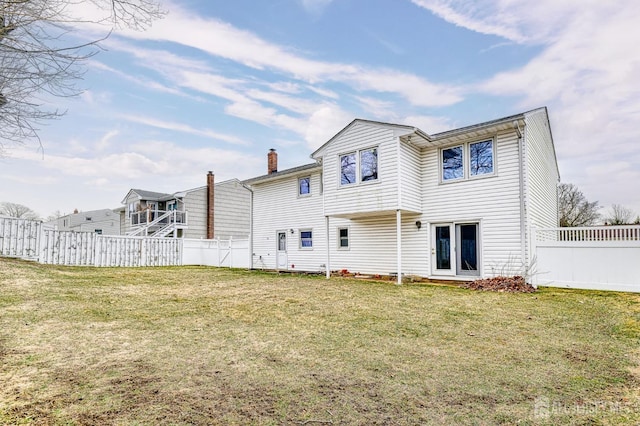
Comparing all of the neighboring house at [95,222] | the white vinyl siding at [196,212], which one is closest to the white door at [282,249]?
the white vinyl siding at [196,212]

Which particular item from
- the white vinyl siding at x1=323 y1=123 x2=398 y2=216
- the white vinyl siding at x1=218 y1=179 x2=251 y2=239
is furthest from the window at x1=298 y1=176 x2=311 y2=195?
the white vinyl siding at x1=218 y1=179 x2=251 y2=239

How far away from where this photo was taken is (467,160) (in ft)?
37.8

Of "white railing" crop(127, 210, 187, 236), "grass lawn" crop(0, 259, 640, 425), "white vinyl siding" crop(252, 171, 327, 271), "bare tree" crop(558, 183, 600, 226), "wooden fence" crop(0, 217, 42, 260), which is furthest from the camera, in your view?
"white railing" crop(127, 210, 187, 236)

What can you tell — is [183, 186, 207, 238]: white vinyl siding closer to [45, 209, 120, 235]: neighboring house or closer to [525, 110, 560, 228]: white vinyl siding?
[45, 209, 120, 235]: neighboring house

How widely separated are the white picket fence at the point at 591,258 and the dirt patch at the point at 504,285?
74 centimetres

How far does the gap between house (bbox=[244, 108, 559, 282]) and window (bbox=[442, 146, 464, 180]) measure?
3cm

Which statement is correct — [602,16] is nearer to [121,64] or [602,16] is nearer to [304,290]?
[304,290]

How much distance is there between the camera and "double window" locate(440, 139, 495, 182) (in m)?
11.2

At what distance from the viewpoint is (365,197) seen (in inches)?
487

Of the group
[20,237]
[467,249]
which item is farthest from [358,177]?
[20,237]

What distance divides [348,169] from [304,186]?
403 centimetres

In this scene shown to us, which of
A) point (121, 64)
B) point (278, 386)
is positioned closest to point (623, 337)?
point (278, 386)

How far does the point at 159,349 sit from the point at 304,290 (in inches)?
219

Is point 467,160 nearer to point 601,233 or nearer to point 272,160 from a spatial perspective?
point 601,233
